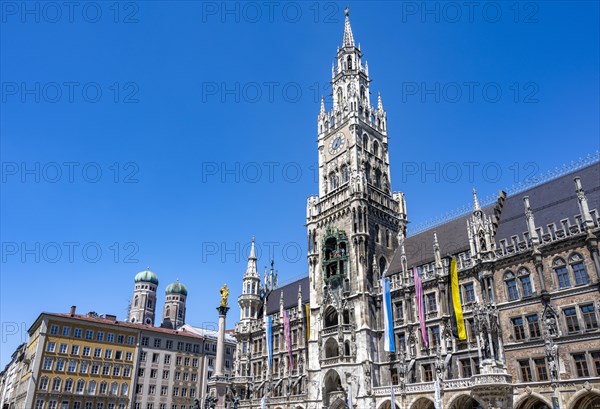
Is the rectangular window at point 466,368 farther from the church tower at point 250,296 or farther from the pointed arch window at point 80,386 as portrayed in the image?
the pointed arch window at point 80,386

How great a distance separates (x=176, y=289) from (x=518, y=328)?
129 metres

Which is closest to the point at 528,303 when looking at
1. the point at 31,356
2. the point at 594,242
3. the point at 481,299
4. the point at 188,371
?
the point at 481,299

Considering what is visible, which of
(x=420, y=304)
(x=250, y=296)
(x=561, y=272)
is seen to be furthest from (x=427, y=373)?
(x=250, y=296)

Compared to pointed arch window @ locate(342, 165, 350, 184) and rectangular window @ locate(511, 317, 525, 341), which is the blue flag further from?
pointed arch window @ locate(342, 165, 350, 184)

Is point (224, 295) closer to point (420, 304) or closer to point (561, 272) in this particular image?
point (420, 304)

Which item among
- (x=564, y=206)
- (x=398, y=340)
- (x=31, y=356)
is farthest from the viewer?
(x=31, y=356)

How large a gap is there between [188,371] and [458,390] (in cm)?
5795

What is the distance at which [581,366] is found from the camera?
116ft

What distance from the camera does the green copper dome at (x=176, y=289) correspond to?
503 feet

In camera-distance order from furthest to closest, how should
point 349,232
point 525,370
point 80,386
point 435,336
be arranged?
point 80,386
point 349,232
point 435,336
point 525,370

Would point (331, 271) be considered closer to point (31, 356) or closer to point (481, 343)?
point (481, 343)

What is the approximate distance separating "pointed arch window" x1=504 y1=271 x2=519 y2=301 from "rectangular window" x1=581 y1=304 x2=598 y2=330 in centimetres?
554

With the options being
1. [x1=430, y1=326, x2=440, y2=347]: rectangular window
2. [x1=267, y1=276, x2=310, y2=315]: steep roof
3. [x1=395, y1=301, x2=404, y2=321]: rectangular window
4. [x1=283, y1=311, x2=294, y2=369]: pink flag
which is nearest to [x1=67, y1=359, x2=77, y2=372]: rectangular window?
[x1=267, y1=276, x2=310, y2=315]: steep roof

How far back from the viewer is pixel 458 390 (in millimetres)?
40750
